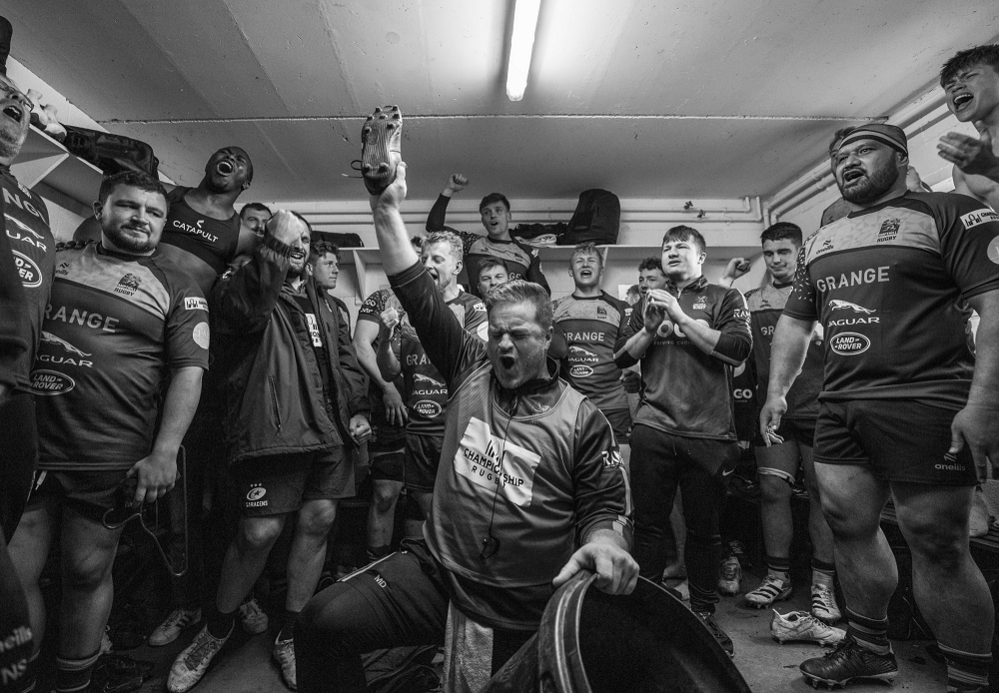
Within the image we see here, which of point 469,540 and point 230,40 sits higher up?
point 230,40

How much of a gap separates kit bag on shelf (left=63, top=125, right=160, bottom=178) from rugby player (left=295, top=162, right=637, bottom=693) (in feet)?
7.62

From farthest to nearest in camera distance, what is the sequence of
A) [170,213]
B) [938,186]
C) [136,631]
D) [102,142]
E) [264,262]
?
1. [938,186]
2. [102,142]
3. [170,213]
4. [136,631]
5. [264,262]

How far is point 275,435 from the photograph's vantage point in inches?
82.7

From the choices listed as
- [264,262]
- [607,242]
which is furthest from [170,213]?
[607,242]

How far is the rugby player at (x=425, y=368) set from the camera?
2.61 metres

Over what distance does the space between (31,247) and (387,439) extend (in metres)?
1.86

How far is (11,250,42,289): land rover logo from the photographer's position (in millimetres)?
1613

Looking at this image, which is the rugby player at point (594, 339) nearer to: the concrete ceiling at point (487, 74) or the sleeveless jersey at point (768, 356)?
the sleeveless jersey at point (768, 356)

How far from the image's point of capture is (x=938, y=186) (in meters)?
3.43

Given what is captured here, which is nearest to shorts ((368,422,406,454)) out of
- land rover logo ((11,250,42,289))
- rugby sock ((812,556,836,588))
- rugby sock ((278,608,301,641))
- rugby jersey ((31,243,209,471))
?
rugby sock ((278,608,301,641))

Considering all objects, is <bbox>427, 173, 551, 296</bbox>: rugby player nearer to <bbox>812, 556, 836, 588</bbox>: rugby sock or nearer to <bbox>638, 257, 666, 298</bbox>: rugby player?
<bbox>638, 257, 666, 298</bbox>: rugby player

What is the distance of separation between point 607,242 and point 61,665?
14.7 feet

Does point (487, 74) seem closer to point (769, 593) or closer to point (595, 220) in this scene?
point (595, 220)

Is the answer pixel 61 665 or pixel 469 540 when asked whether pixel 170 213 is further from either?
pixel 469 540
